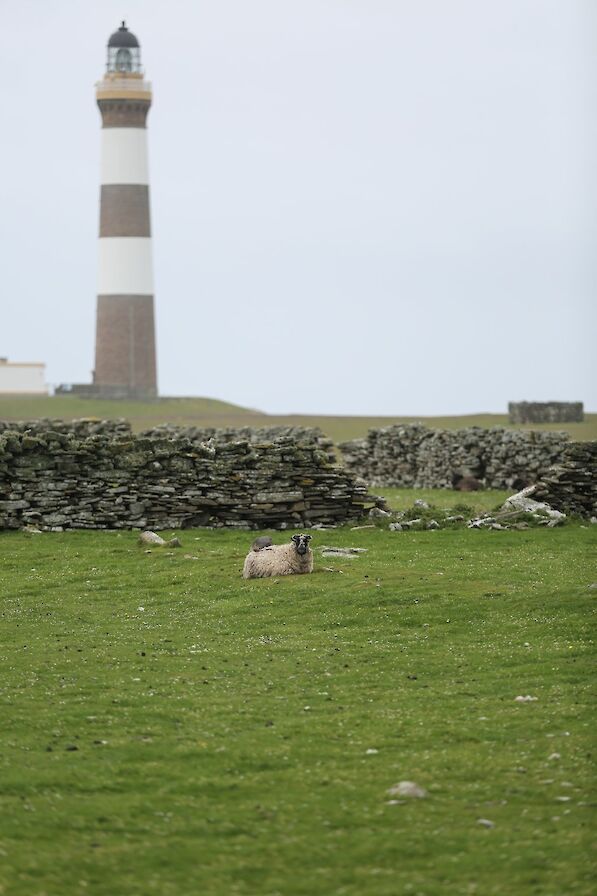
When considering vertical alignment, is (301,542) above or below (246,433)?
below

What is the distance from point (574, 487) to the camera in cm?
2867

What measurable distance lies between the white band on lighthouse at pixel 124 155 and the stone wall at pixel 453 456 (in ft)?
138

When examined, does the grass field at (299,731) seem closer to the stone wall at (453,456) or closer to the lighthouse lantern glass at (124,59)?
the stone wall at (453,456)

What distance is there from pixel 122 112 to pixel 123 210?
6534 millimetres

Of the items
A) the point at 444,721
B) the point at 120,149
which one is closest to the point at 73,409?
the point at 120,149

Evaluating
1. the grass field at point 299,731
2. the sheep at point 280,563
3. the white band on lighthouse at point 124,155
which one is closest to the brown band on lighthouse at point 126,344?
the white band on lighthouse at point 124,155

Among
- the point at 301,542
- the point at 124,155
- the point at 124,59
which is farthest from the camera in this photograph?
→ the point at 124,59

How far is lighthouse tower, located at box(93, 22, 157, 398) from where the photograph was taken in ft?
267

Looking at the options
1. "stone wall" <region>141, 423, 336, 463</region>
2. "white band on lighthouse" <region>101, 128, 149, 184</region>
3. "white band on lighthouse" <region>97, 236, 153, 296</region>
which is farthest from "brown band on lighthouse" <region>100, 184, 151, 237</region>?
"stone wall" <region>141, 423, 336, 463</region>

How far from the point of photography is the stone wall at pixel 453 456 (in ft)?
119

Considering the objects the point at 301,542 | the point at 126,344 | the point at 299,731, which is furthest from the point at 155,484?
the point at 126,344

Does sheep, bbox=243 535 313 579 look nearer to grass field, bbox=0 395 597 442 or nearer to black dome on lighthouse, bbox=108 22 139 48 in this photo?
grass field, bbox=0 395 597 442

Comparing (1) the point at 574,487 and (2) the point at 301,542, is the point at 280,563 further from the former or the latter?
(1) the point at 574,487

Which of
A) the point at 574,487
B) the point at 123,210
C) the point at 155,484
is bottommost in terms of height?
the point at 574,487
